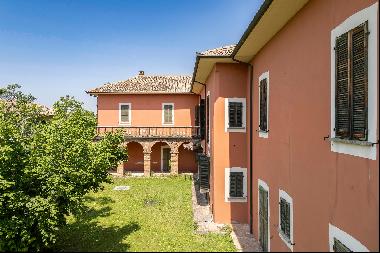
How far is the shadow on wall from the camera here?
1066 centimetres

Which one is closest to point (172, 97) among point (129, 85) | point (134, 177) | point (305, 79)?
point (129, 85)

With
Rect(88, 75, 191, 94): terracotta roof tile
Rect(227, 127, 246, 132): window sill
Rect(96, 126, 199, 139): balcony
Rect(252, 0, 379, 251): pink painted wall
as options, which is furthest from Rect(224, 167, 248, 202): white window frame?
Rect(88, 75, 191, 94): terracotta roof tile

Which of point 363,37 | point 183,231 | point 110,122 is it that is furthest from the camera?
point 110,122

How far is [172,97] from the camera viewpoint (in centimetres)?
2802

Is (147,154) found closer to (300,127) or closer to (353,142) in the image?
(300,127)

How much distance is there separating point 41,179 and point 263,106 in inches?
270

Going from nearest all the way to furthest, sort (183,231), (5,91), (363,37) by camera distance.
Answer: (363,37), (183,231), (5,91)

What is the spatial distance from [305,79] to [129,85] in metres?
23.7

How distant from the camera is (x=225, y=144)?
41.9 ft

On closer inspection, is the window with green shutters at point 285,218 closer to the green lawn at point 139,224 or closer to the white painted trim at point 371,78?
the green lawn at point 139,224

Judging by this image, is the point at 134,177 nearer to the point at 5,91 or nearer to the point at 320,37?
the point at 5,91

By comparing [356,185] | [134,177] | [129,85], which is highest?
[129,85]

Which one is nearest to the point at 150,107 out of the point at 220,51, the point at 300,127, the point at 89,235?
the point at 220,51

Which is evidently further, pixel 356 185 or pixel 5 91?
pixel 5 91
